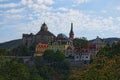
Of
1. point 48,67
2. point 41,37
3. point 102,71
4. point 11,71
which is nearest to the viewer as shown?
point 102,71

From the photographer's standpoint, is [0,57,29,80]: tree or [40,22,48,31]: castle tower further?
[40,22,48,31]: castle tower

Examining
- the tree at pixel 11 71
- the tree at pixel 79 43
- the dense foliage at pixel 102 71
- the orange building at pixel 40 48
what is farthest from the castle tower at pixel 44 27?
the dense foliage at pixel 102 71

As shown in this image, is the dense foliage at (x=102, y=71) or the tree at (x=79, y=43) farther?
the tree at (x=79, y=43)

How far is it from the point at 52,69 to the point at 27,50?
24782 mm

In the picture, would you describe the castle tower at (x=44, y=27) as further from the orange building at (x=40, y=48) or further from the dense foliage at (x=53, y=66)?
the dense foliage at (x=53, y=66)

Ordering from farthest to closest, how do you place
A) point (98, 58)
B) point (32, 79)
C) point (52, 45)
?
point (52, 45) → point (32, 79) → point (98, 58)

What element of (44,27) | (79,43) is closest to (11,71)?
(79,43)

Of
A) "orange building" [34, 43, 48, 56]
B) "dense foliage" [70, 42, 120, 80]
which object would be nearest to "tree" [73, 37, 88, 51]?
"orange building" [34, 43, 48, 56]

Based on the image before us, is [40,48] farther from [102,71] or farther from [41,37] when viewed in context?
[102,71]

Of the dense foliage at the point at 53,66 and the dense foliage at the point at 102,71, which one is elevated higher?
the dense foliage at the point at 102,71

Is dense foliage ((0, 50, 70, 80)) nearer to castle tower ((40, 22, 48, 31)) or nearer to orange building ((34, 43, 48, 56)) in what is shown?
orange building ((34, 43, 48, 56))

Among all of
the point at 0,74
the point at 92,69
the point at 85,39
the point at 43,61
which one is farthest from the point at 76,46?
the point at 92,69

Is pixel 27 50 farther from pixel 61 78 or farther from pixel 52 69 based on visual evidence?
pixel 61 78

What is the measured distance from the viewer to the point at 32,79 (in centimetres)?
5959
